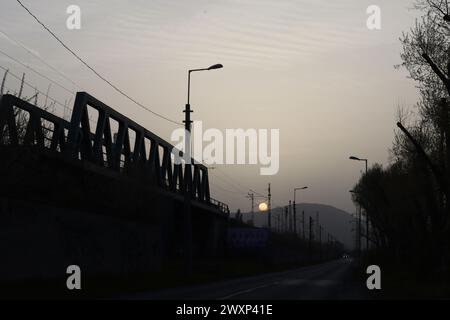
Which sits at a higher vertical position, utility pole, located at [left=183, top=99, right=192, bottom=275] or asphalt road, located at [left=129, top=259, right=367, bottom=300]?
utility pole, located at [left=183, top=99, right=192, bottom=275]

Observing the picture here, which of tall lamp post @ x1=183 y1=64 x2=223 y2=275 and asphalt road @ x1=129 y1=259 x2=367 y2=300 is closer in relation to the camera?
asphalt road @ x1=129 y1=259 x2=367 y2=300

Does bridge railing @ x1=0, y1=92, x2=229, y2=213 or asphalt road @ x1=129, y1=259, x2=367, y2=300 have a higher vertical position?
bridge railing @ x1=0, y1=92, x2=229, y2=213

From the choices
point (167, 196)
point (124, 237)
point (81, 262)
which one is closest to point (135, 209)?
point (124, 237)

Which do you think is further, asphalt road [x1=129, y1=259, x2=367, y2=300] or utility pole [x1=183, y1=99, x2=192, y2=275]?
utility pole [x1=183, y1=99, x2=192, y2=275]

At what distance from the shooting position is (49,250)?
81.7 feet

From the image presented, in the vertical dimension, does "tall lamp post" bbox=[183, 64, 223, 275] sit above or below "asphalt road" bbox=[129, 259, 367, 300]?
above

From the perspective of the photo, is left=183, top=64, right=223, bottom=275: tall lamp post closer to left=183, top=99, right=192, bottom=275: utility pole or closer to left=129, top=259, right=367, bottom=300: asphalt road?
left=183, top=99, right=192, bottom=275: utility pole

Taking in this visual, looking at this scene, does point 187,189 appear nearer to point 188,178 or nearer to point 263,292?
point 188,178

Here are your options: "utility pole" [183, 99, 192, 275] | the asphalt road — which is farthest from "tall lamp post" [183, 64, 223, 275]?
the asphalt road

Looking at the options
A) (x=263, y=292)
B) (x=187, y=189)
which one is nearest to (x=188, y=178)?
(x=187, y=189)

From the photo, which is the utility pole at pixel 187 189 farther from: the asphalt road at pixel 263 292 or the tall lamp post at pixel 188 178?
the asphalt road at pixel 263 292
